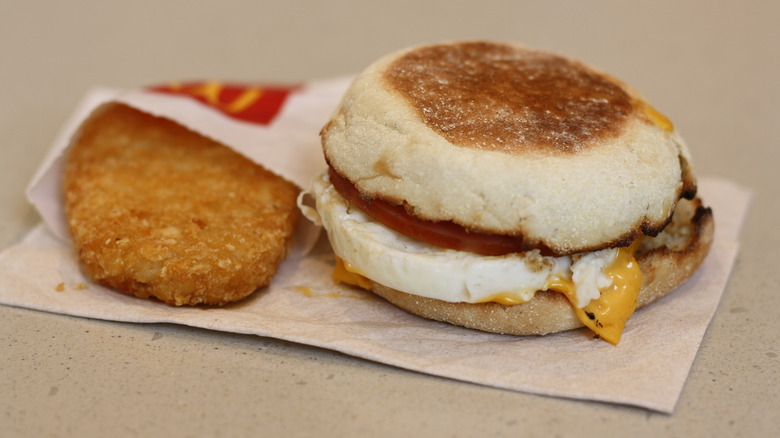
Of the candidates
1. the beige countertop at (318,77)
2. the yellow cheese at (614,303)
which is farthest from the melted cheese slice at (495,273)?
the beige countertop at (318,77)

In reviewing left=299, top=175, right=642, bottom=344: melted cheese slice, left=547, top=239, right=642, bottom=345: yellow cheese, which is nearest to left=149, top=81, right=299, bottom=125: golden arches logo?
left=299, top=175, right=642, bottom=344: melted cheese slice

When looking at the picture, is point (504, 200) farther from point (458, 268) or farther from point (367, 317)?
point (367, 317)

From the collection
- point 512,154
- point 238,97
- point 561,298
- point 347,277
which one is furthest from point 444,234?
point 238,97

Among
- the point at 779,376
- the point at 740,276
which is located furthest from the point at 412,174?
the point at 740,276

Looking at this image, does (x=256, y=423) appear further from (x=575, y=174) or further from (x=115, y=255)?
(x=575, y=174)

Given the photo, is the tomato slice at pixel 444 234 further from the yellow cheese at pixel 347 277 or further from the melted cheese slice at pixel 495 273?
the yellow cheese at pixel 347 277

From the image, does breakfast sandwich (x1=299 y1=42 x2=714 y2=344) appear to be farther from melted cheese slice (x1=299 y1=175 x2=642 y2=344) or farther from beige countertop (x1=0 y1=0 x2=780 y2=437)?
beige countertop (x1=0 y1=0 x2=780 y2=437)
